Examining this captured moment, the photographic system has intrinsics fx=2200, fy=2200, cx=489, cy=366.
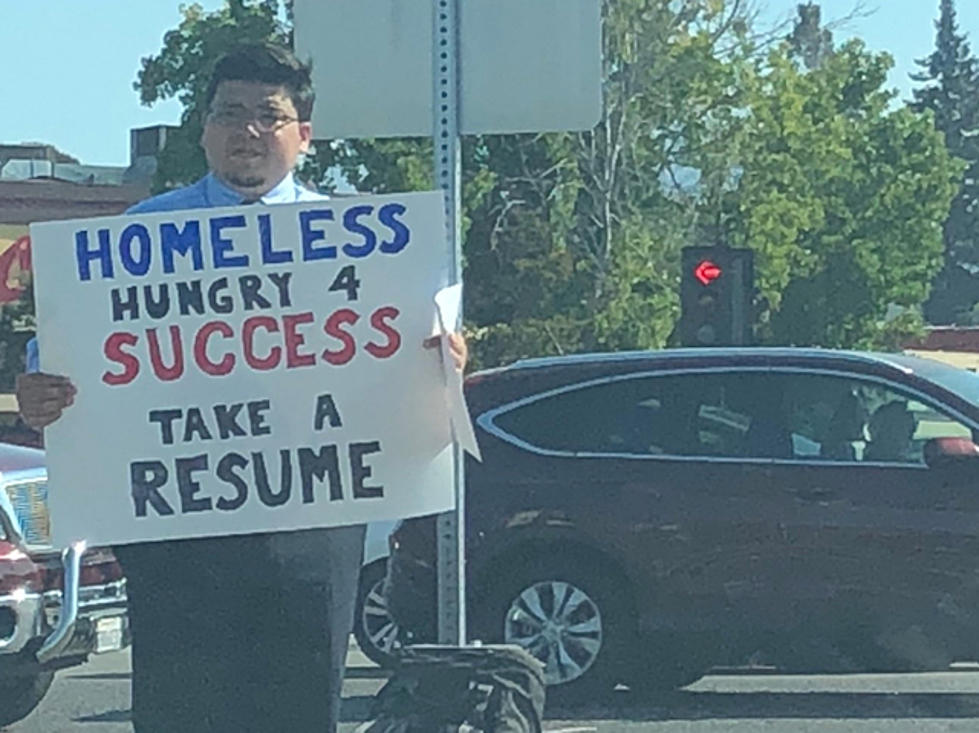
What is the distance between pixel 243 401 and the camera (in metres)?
4.46

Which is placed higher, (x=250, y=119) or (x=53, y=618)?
(x=250, y=119)

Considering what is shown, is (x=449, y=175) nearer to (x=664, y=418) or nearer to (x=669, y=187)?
(x=664, y=418)

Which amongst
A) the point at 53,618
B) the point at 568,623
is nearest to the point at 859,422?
the point at 568,623

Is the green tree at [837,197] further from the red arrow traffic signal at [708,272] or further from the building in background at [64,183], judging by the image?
the red arrow traffic signal at [708,272]

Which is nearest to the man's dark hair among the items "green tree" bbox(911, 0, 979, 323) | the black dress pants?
the black dress pants

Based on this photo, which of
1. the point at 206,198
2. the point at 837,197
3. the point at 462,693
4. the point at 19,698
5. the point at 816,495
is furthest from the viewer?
the point at 837,197

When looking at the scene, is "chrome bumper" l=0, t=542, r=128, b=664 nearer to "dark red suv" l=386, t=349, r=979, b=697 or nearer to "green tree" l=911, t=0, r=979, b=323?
"dark red suv" l=386, t=349, r=979, b=697

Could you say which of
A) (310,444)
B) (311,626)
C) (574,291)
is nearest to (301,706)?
(311,626)

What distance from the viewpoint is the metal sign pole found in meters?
4.86

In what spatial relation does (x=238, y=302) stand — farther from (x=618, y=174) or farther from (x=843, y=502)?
(x=618, y=174)

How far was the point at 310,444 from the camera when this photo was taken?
4465 mm

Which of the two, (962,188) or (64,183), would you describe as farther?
(962,188)

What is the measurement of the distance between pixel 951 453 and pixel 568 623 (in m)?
1.87

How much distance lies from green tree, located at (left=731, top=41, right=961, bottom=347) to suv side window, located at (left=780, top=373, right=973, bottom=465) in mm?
42050
